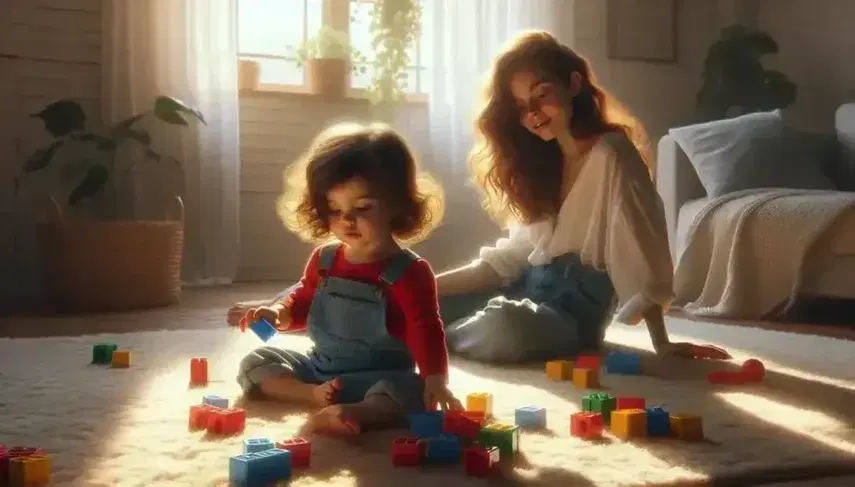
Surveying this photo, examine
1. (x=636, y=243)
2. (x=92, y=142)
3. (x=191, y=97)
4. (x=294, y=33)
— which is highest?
(x=294, y=33)

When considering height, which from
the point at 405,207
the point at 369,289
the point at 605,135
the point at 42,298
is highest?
the point at 605,135

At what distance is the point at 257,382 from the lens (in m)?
1.48

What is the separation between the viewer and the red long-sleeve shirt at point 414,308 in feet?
4.29

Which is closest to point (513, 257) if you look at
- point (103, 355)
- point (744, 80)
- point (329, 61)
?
point (103, 355)

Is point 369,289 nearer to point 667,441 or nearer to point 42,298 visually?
point 667,441

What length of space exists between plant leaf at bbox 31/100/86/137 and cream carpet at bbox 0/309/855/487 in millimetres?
1208

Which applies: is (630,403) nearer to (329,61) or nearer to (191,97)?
(191,97)

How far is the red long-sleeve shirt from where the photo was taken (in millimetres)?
1308

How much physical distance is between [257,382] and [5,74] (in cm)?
249

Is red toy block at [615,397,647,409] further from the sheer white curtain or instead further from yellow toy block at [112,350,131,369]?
the sheer white curtain

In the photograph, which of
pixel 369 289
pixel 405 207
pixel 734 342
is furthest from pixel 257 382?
pixel 734 342

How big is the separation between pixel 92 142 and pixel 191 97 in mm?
417

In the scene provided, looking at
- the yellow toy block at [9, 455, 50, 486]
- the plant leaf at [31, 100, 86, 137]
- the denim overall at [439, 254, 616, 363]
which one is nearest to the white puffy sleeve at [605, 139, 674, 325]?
the denim overall at [439, 254, 616, 363]

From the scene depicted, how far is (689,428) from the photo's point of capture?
1217 mm
